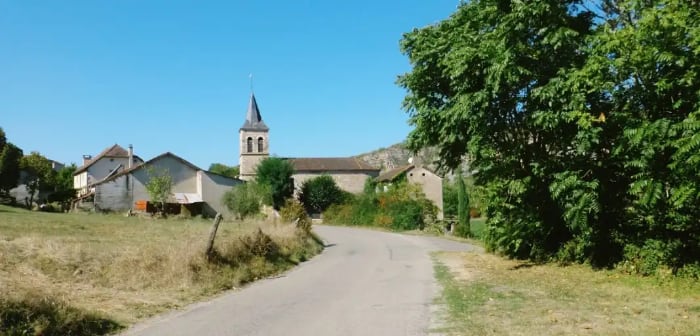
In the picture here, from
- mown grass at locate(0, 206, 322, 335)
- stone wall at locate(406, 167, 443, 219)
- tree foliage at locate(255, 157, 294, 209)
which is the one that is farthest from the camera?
stone wall at locate(406, 167, 443, 219)

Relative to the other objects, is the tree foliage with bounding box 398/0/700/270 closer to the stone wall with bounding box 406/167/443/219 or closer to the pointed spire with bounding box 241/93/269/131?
the stone wall with bounding box 406/167/443/219

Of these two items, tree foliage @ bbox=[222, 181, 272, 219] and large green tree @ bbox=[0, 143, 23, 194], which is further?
large green tree @ bbox=[0, 143, 23, 194]

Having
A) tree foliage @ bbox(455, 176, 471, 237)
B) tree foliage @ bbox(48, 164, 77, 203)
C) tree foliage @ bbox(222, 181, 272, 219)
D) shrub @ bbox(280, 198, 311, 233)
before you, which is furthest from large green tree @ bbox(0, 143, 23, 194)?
tree foliage @ bbox(455, 176, 471, 237)

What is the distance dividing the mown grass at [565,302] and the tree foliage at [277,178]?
170 feet

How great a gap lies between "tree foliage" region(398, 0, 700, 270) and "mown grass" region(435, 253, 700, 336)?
53.7 inches

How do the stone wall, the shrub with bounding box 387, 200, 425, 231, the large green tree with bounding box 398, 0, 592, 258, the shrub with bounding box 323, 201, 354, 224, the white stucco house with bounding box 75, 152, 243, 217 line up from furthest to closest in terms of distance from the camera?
the stone wall < the shrub with bounding box 323, 201, 354, 224 < the white stucco house with bounding box 75, 152, 243, 217 < the shrub with bounding box 387, 200, 425, 231 < the large green tree with bounding box 398, 0, 592, 258

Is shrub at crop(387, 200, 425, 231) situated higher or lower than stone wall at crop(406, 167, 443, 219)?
lower

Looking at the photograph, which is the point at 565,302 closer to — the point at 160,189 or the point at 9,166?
the point at 160,189

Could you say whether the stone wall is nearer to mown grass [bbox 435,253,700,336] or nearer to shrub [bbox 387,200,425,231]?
shrub [bbox 387,200,425,231]

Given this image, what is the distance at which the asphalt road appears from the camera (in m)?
8.42

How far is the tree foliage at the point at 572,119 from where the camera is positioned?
37.6ft

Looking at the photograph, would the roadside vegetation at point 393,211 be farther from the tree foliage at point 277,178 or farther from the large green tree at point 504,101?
the large green tree at point 504,101

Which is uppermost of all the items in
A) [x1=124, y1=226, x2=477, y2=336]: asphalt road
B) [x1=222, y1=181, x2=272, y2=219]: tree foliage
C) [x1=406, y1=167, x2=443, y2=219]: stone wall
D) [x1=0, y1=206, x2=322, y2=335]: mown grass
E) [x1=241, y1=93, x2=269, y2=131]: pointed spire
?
[x1=241, y1=93, x2=269, y2=131]: pointed spire

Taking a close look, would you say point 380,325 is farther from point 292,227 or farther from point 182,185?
point 182,185
